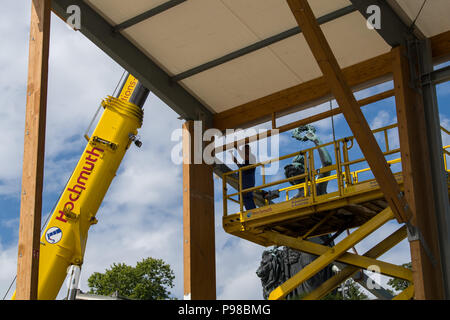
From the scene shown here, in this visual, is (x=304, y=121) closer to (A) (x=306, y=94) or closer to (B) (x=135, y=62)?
(A) (x=306, y=94)

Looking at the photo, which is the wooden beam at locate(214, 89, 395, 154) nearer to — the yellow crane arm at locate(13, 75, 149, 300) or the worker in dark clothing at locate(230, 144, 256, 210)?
the worker in dark clothing at locate(230, 144, 256, 210)

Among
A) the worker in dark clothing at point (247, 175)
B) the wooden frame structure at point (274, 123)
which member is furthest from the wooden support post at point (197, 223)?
the worker in dark clothing at point (247, 175)

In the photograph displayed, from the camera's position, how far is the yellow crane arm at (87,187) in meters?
17.6

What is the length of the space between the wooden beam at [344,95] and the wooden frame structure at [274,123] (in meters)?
0.02

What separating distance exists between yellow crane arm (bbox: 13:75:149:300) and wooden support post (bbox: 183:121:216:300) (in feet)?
7.71

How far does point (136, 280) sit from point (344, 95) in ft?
105

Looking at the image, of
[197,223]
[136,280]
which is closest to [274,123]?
[197,223]

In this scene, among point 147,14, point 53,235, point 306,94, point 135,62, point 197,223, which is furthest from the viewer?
point 53,235

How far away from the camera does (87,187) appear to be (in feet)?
59.8

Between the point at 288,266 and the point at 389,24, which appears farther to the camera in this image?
the point at 288,266

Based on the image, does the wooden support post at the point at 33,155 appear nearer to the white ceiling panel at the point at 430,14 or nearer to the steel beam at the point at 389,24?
the steel beam at the point at 389,24

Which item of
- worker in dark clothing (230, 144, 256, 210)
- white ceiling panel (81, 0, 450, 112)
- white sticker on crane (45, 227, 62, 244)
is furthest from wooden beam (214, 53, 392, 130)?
white sticker on crane (45, 227, 62, 244)
